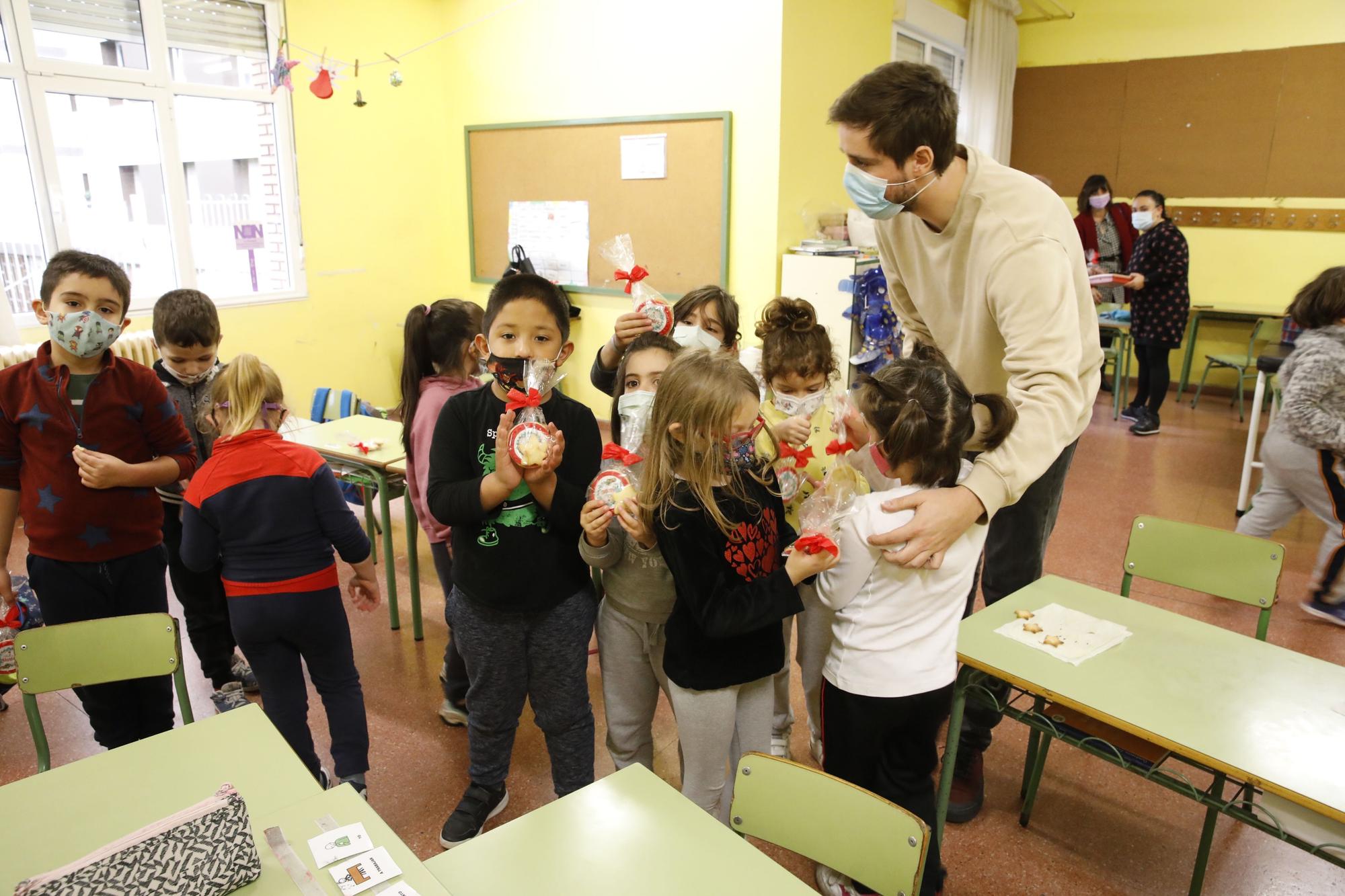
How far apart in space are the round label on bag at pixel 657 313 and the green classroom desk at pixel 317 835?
4.46ft

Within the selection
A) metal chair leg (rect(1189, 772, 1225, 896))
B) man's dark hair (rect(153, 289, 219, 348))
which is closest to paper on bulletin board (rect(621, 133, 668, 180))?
man's dark hair (rect(153, 289, 219, 348))

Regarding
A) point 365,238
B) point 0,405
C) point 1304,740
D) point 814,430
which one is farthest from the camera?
point 365,238

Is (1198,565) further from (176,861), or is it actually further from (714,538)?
(176,861)

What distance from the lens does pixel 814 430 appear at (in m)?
2.29

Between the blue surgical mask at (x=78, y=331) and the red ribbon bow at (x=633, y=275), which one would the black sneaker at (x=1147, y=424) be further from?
the blue surgical mask at (x=78, y=331)

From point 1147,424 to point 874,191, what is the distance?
5622 millimetres

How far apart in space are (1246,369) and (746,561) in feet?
22.5

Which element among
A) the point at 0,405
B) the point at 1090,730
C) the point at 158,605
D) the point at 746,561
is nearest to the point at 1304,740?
the point at 1090,730

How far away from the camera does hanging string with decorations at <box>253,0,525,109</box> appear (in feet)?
15.9

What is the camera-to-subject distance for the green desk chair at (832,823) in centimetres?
129

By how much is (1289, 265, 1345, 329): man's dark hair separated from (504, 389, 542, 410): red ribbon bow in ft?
10.8

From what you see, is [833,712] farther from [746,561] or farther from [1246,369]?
[1246,369]

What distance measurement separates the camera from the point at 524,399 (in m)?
1.67

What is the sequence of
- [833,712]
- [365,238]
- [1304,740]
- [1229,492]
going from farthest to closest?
[365,238] < [1229,492] < [833,712] < [1304,740]
